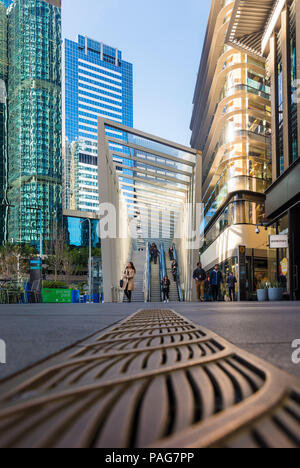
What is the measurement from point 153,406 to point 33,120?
107108mm

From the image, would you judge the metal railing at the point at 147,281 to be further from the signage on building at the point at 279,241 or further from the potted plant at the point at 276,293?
the signage on building at the point at 279,241

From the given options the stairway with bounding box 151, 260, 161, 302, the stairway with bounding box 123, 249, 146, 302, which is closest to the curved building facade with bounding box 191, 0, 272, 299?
the stairway with bounding box 151, 260, 161, 302

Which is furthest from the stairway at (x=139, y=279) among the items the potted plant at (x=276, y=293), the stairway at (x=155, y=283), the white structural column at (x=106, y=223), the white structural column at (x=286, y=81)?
the white structural column at (x=286, y=81)

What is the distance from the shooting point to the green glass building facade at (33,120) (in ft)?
307

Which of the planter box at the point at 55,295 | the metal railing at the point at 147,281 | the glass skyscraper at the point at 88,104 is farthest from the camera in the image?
the glass skyscraper at the point at 88,104

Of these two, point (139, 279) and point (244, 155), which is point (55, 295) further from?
point (244, 155)

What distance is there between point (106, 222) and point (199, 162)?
6.50 meters

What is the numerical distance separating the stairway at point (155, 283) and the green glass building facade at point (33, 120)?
60.4 m

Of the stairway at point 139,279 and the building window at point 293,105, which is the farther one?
the stairway at point 139,279

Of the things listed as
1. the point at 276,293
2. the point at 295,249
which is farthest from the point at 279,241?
the point at 276,293

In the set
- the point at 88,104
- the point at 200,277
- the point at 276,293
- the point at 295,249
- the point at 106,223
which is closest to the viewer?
the point at 295,249

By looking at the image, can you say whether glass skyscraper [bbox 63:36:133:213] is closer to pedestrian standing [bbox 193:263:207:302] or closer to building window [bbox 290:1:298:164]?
building window [bbox 290:1:298:164]

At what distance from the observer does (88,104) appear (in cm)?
15225

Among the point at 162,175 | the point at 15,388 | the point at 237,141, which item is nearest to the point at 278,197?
the point at 162,175
